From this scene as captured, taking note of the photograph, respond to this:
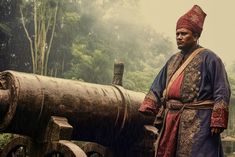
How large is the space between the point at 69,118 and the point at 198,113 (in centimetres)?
138

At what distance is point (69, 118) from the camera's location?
462 centimetres

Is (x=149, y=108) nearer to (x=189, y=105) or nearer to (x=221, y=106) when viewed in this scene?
(x=189, y=105)

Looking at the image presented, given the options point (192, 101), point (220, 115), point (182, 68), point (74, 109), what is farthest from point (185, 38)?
point (74, 109)

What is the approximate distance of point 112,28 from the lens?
2961 centimetres

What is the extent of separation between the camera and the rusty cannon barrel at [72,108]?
13.9ft

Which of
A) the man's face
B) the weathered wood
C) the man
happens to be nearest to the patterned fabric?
the man

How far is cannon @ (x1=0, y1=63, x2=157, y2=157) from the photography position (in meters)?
4.24

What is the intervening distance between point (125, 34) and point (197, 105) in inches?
1055

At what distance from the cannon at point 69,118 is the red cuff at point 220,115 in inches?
50.8

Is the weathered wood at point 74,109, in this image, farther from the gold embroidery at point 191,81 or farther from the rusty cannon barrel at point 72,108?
the gold embroidery at point 191,81

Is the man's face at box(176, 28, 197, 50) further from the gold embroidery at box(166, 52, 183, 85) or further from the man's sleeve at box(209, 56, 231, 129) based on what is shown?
the man's sleeve at box(209, 56, 231, 129)

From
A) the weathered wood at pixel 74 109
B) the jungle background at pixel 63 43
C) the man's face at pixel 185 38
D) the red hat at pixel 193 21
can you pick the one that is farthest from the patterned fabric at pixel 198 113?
the jungle background at pixel 63 43

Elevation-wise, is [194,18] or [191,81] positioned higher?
[194,18]

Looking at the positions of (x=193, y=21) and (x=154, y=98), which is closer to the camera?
(x=193, y=21)
